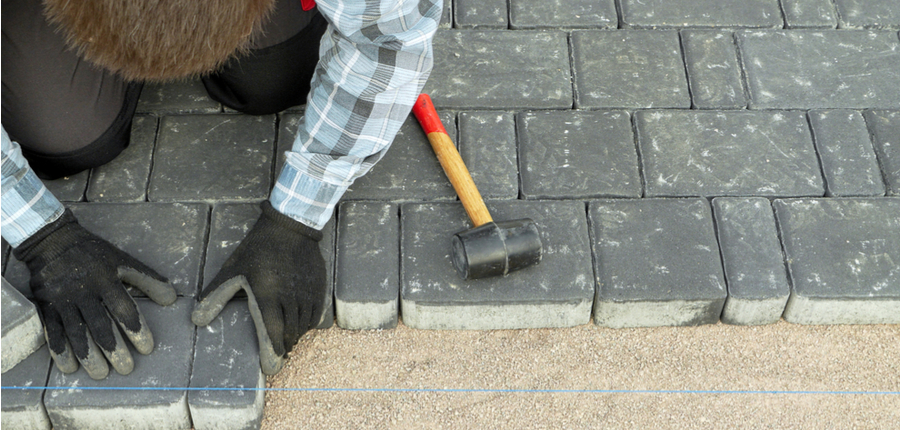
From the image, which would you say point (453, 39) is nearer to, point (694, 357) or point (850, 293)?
point (694, 357)

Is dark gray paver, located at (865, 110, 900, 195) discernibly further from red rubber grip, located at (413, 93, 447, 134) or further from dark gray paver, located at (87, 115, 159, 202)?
dark gray paver, located at (87, 115, 159, 202)

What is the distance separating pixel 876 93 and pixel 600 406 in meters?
1.73

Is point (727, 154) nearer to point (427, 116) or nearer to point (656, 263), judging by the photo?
point (656, 263)

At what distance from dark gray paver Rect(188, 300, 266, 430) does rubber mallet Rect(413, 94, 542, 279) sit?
0.71 m

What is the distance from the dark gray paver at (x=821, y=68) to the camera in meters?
2.98

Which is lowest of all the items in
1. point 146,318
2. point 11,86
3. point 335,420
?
point 335,420

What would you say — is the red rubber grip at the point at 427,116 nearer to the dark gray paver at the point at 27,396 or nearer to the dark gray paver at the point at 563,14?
the dark gray paver at the point at 563,14

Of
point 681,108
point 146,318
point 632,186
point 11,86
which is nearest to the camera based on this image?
point 146,318

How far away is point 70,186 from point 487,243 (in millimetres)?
1497

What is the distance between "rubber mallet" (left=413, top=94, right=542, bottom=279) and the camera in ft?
7.80

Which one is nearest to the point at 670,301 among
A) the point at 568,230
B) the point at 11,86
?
the point at 568,230

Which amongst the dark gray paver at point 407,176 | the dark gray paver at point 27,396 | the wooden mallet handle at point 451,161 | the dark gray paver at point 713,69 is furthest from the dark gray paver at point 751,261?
the dark gray paver at point 27,396

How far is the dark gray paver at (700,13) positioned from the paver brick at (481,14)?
0.51 metres

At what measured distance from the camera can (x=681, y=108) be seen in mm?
2955
